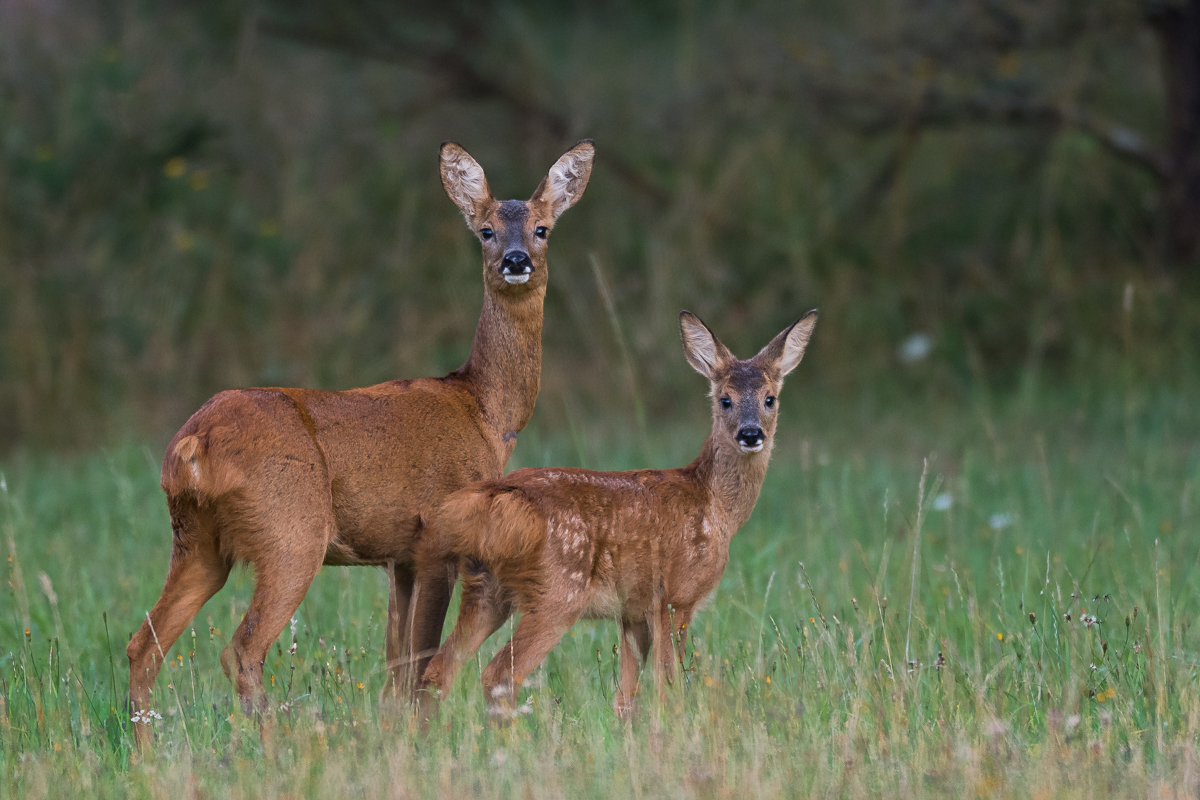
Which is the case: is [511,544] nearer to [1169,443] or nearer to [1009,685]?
[1009,685]

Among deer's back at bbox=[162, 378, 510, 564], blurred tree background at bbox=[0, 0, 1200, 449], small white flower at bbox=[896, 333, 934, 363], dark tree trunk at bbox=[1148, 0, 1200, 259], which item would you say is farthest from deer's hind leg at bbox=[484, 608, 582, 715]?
dark tree trunk at bbox=[1148, 0, 1200, 259]

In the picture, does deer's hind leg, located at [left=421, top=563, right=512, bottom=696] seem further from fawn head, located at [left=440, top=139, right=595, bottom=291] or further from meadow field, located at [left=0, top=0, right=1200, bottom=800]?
fawn head, located at [left=440, top=139, right=595, bottom=291]

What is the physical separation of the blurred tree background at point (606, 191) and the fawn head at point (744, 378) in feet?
18.5

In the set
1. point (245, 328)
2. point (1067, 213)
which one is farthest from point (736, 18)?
point (245, 328)

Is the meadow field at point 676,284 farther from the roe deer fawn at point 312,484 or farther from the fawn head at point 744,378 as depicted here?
the fawn head at point 744,378

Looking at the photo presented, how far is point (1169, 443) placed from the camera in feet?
30.9

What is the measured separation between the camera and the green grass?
12.1ft

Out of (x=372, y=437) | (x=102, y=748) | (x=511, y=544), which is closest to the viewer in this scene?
(x=102, y=748)

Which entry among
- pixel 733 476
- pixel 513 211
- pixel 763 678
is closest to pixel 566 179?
pixel 513 211

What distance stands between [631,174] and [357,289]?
107 inches

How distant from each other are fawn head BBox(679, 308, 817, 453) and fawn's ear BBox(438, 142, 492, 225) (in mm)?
865

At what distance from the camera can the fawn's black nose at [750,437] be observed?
16.7 feet

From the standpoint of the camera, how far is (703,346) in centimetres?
566

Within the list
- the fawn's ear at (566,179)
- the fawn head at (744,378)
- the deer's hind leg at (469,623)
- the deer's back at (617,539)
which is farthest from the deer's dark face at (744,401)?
the deer's hind leg at (469,623)
